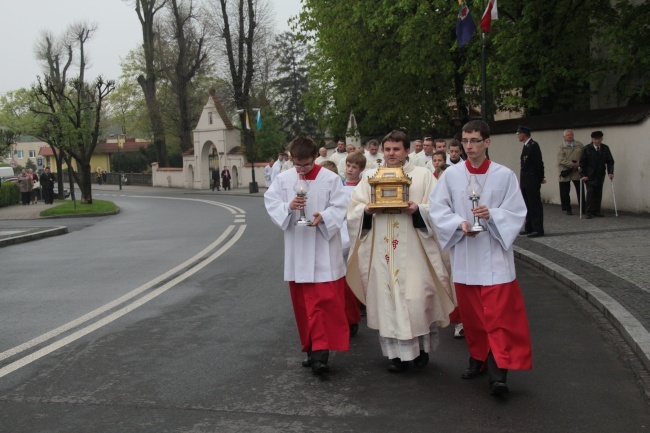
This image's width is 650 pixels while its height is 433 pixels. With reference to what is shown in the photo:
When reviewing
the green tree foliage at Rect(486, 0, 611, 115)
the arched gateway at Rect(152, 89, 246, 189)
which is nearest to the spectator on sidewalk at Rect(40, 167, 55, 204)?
the arched gateway at Rect(152, 89, 246, 189)

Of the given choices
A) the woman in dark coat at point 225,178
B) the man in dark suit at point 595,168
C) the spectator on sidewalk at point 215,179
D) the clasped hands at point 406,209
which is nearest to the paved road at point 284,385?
the clasped hands at point 406,209

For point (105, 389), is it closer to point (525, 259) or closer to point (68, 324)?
point (68, 324)

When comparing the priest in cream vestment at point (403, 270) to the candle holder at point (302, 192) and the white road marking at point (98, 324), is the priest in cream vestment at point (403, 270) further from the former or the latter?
the white road marking at point (98, 324)

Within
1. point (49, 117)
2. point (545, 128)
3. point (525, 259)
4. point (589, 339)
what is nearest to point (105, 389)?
point (589, 339)

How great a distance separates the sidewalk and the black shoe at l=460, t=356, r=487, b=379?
1264mm

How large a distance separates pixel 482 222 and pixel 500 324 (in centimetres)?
75

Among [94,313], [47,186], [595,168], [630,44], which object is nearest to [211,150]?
[47,186]

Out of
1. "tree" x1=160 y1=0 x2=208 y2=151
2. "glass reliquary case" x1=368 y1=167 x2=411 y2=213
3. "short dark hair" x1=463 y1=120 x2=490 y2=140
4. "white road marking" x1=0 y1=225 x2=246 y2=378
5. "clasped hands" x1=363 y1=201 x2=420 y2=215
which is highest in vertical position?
"tree" x1=160 y1=0 x2=208 y2=151

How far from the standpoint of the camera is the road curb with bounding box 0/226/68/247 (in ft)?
63.7

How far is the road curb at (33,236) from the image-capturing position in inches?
764

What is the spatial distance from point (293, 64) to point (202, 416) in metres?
74.1

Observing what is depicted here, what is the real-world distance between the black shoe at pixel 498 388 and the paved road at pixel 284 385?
0.06 metres

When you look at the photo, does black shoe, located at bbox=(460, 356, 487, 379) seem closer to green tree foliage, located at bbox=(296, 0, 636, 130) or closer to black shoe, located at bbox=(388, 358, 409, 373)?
black shoe, located at bbox=(388, 358, 409, 373)

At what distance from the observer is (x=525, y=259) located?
12781mm
